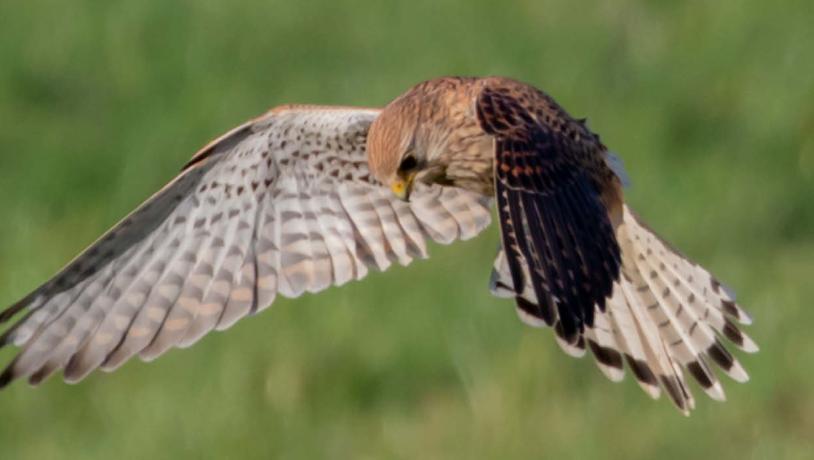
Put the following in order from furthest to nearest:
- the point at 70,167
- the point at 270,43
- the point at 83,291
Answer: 1. the point at 270,43
2. the point at 70,167
3. the point at 83,291

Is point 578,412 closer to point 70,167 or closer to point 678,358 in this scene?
point 678,358

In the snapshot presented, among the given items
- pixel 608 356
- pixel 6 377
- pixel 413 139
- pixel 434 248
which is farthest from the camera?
pixel 434 248

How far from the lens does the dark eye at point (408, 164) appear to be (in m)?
9.19

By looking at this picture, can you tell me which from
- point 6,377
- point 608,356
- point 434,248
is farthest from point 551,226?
point 434,248

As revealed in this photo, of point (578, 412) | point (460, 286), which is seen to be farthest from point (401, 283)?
point (578, 412)

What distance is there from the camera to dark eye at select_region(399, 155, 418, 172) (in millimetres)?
9188

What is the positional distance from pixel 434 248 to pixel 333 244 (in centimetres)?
216

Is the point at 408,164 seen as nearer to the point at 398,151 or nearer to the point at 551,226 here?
the point at 398,151

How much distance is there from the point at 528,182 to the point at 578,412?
8.24 feet

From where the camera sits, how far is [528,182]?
28.0ft

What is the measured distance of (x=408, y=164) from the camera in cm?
922

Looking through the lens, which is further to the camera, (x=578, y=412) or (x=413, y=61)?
(x=413, y=61)

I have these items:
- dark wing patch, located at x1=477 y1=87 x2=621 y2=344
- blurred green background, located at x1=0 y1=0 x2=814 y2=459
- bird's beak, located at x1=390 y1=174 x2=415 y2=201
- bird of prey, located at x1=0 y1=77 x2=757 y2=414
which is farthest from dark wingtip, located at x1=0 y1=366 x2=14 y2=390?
dark wing patch, located at x1=477 y1=87 x2=621 y2=344

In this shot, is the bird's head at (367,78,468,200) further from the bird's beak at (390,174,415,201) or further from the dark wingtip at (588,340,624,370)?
the dark wingtip at (588,340,624,370)
